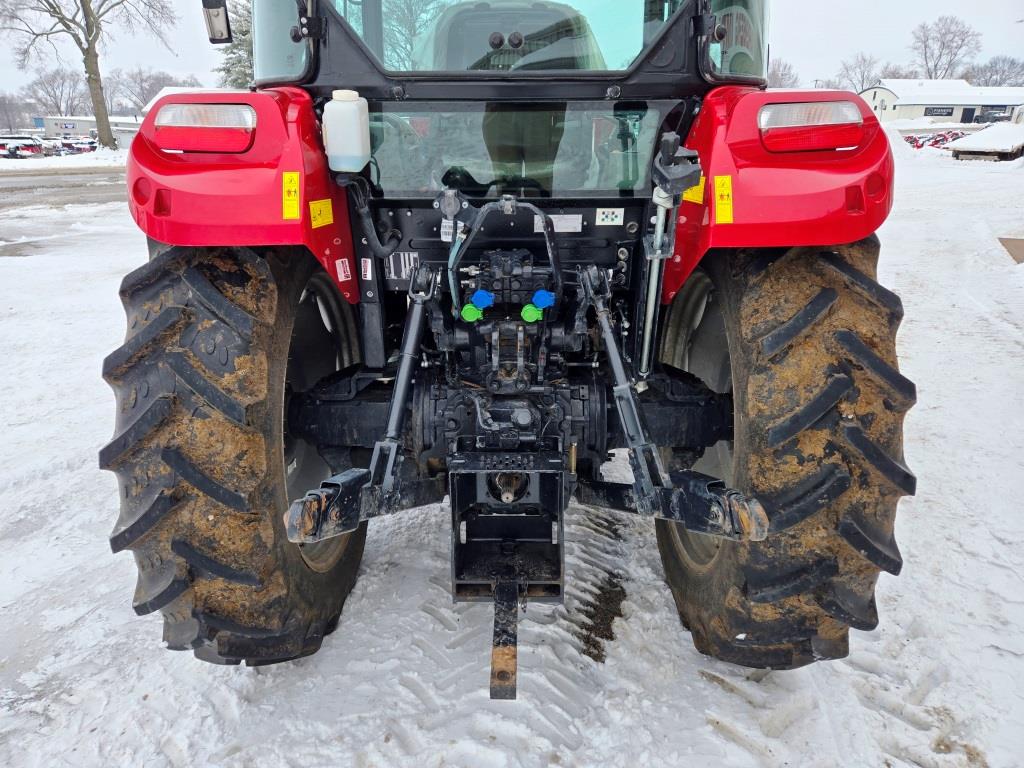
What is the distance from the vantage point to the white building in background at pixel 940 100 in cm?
6562

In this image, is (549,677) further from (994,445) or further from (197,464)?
(994,445)

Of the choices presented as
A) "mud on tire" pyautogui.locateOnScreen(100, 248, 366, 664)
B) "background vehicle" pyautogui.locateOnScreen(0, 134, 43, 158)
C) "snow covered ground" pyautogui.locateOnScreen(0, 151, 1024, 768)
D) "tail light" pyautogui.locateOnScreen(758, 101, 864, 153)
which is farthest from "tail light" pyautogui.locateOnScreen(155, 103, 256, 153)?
"background vehicle" pyautogui.locateOnScreen(0, 134, 43, 158)

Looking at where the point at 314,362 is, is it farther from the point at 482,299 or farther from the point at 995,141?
the point at 995,141

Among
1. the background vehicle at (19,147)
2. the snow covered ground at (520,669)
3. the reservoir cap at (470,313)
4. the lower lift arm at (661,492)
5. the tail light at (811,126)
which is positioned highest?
the background vehicle at (19,147)

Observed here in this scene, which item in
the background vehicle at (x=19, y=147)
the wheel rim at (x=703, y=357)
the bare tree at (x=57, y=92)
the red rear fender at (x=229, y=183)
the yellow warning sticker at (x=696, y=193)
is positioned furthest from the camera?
the bare tree at (x=57, y=92)

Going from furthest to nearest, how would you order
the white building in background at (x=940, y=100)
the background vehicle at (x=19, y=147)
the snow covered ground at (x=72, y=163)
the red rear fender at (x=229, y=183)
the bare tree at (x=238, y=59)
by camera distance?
the white building in background at (x=940, y=100)
the background vehicle at (x=19, y=147)
the snow covered ground at (x=72, y=163)
the bare tree at (x=238, y=59)
the red rear fender at (x=229, y=183)

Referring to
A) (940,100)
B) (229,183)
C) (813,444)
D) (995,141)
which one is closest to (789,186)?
(813,444)

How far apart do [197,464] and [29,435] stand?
3.37 m

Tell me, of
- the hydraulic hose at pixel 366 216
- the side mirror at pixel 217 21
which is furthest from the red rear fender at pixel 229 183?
the side mirror at pixel 217 21

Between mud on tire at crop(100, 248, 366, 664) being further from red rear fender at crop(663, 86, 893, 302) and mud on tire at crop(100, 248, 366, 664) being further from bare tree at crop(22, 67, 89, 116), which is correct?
bare tree at crop(22, 67, 89, 116)

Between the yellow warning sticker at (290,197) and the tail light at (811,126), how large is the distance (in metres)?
1.34

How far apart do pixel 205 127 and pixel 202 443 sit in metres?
0.89

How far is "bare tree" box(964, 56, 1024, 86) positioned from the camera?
91562mm

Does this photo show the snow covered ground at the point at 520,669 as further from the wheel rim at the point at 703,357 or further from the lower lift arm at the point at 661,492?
the lower lift arm at the point at 661,492
